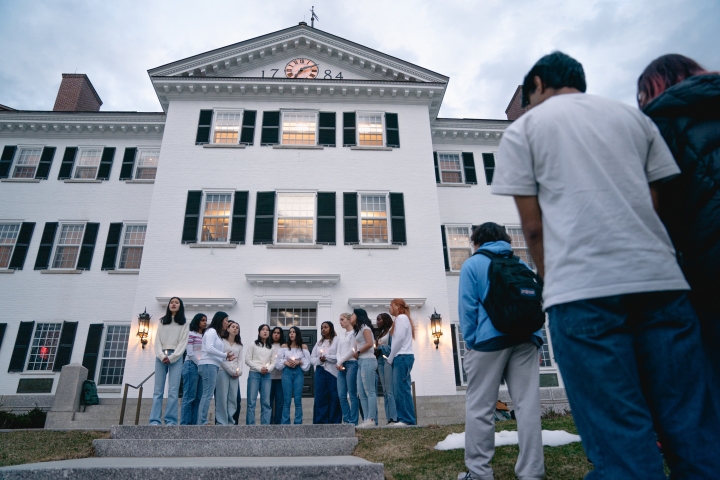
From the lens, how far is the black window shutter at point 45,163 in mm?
18625

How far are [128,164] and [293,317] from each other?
9501 millimetres

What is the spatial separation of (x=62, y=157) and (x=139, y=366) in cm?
1001

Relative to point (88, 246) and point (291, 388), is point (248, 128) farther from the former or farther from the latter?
point (291, 388)

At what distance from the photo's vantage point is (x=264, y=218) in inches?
635

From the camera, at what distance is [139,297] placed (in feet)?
49.3

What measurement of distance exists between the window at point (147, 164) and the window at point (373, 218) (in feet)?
28.2

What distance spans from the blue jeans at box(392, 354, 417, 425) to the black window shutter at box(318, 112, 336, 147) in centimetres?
1093

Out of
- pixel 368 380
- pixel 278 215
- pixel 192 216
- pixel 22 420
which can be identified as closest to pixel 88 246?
pixel 192 216

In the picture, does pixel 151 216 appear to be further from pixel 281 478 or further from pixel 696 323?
pixel 696 323

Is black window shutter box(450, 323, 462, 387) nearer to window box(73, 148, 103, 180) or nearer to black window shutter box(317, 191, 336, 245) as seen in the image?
black window shutter box(317, 191, 336, 245)

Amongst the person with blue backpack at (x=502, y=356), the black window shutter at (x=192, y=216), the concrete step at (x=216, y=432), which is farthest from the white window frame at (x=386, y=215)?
the person with blue backpack at (x=502, y=356)

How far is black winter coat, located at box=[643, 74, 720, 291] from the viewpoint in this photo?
188 cm

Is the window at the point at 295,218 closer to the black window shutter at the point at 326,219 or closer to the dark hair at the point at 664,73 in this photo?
the black window shutter at the point at 326,219

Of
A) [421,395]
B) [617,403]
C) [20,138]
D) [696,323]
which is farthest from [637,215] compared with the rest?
[20,138]
